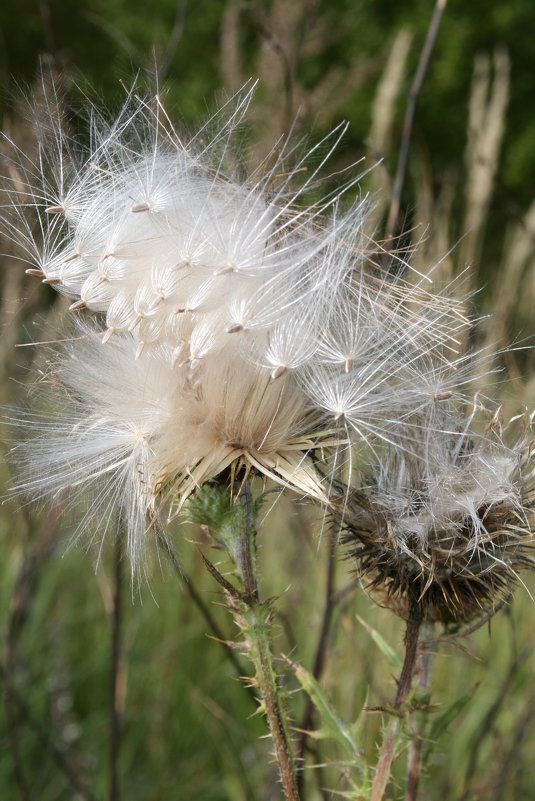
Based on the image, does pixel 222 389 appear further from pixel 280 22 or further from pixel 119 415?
pixel 280 22

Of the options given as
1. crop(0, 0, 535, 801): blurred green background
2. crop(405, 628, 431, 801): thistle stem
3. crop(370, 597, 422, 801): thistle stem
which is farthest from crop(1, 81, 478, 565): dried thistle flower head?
crop(0, 0, 535, 801): blurred green background

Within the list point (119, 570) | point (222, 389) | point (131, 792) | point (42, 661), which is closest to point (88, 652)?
point (42, 661)

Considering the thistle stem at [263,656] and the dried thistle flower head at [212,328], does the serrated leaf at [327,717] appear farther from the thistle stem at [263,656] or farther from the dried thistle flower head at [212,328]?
the dried thistle flower head at [212,328]

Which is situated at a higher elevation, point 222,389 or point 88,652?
point 222,389

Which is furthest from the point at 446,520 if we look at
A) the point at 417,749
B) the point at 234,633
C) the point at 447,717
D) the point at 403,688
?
the point at 234,633

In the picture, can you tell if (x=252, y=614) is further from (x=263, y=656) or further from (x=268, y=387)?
(x=268, y=387)

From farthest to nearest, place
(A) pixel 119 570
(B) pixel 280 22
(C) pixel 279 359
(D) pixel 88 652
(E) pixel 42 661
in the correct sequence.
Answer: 1. (D) pixel 88 652
2. (E) pixel 42 661
3. (B) pixel 280 22
4. (A) pixel 119 570
5. (C) pixel 279 359

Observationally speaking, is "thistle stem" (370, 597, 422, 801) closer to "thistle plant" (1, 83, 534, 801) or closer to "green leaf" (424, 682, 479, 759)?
"thistle plant" (1, 83, 534, 801)

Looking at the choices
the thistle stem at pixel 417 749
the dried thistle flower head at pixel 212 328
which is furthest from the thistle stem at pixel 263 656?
the thistle stem at pixel 417 749
